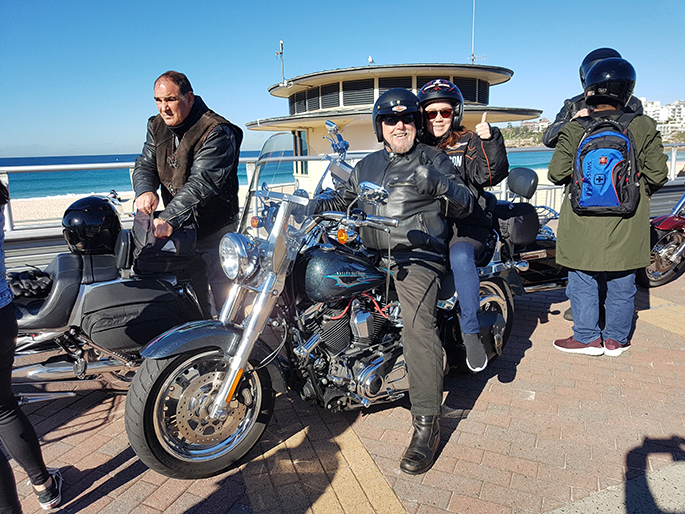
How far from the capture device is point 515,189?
159 inches

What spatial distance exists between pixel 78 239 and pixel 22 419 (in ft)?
4.20

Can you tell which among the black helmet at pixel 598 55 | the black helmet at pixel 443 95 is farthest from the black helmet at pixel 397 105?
the black helmet at pixel 598 55

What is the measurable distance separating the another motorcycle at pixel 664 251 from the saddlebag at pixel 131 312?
5.54 meters

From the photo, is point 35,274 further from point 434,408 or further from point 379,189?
point 434,408

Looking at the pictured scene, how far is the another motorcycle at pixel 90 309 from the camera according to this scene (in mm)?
3033

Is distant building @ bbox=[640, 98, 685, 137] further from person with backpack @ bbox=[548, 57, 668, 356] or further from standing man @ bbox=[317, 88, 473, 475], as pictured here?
standing man @ bbox=[317, 88, 473, 475]

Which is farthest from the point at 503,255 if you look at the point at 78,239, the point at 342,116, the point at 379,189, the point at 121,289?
the point at 342,116

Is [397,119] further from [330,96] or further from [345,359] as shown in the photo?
[330,96]

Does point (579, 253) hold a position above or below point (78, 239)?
below

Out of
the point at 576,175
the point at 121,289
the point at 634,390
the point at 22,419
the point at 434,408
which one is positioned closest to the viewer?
the point at 22,419

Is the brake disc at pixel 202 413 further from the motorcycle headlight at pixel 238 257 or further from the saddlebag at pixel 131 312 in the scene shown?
the saddlebag at pixel 131 312

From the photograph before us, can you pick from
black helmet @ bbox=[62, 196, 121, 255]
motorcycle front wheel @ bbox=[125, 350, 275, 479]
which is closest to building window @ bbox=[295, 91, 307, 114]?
black helmet @ bbox=[62, 196, 121, 255]

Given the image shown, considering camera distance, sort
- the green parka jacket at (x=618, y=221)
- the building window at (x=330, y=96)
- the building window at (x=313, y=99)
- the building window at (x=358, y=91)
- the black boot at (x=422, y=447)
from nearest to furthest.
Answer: the black boot at (x=422, y=447) < the green parka jacket at (x=618, y=221) < the building window at (x=358, y=91) < the building window at (x=330, y=96) < the building window at (x=313, y=99)

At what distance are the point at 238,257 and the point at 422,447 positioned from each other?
5.10ft
